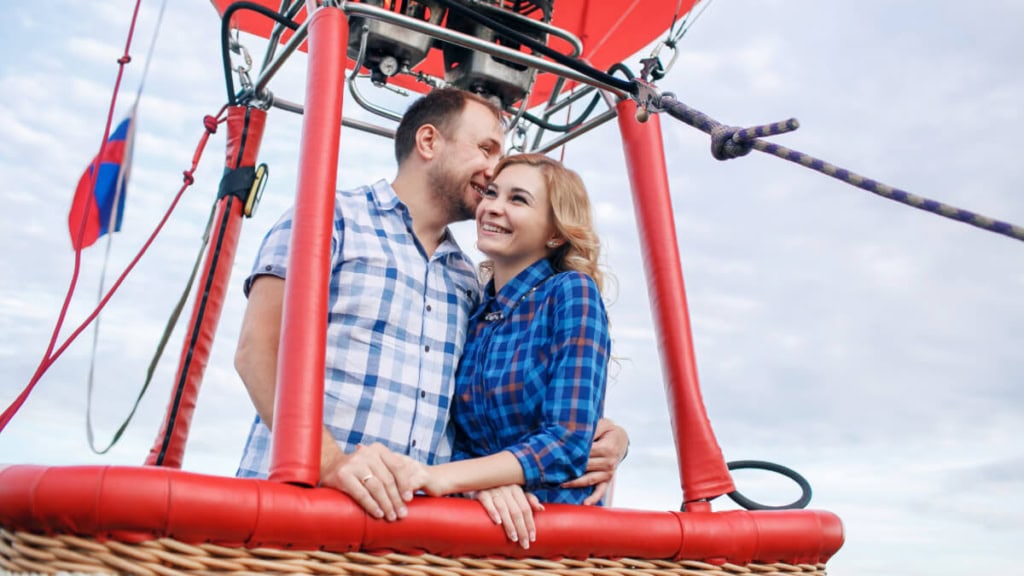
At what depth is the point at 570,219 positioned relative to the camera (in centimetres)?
143

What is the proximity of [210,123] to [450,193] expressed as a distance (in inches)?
18.3

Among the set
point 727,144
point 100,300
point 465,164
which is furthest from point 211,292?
point 727,144

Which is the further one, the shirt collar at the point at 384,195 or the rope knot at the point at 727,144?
the shirt collar at the point at 384,195

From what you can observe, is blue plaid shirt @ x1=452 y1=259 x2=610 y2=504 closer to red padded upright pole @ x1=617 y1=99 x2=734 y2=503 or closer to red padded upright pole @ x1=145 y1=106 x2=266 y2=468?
red padded upright pole @ x1=617 y1=99 x2=734 y2=503

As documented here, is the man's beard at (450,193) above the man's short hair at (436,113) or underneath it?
underneath

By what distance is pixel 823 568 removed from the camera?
128 centimetres

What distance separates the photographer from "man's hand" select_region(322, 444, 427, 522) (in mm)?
937

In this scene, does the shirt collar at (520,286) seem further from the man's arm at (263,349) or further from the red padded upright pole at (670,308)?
the man's arm at (263,349)

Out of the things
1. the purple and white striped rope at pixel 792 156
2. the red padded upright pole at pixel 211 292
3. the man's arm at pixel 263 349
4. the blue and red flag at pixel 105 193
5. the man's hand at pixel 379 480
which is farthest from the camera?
the blue and red flag at pixel 105 193

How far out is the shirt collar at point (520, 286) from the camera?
4.43ft

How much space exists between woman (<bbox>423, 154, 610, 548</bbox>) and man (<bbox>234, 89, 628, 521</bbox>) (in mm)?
49

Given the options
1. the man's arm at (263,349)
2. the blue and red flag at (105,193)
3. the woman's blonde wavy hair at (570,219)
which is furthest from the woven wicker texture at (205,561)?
the blue and red flag at (105,193)

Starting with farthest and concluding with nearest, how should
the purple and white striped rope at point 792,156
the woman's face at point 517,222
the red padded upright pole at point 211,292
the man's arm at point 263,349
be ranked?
1. the red padded upright pole at point 211,292
2. the woman's face at point 517,222
3. the man's arm at point 263,349
4. the purple and white striped rope at point 792,156

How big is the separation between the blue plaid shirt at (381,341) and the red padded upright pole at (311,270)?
0.18m
